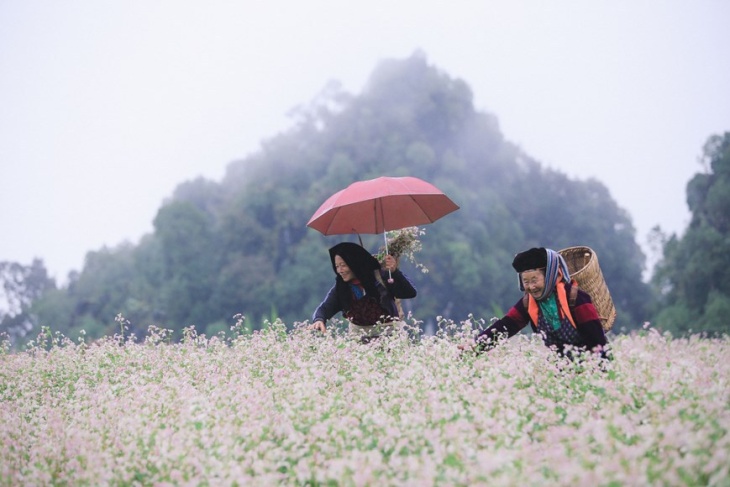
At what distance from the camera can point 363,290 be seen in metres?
8.16

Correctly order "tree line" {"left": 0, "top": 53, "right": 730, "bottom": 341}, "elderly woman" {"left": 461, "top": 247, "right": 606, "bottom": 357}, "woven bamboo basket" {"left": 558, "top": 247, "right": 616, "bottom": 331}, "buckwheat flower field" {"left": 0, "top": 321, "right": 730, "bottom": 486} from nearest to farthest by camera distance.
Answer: "buckwheat flower field" {"left": 0, "top": 321, "right": 730, "bottom": 486} < "elderly woman" {"left": 461, "top": 247, "right": 606, "bottom": 357} < "woven bamboo basket" {"left": 558, "top": 247, "right": 616, "bottom": 331} < "tree line" {"left": 0, "top": 53, "right": 730, "bottom": 341}

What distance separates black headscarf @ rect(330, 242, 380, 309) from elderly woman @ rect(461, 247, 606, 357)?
74.2 inches

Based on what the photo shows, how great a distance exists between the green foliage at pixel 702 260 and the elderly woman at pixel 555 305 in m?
27.4

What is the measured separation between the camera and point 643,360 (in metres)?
4.95

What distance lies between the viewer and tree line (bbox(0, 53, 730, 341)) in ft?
130

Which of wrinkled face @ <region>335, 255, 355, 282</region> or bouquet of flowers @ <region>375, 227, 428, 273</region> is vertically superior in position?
bouquet of flowers @ <region>375, 227, 428, 273</region>

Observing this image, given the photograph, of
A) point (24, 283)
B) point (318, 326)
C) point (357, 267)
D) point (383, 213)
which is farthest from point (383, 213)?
point (24, 283)

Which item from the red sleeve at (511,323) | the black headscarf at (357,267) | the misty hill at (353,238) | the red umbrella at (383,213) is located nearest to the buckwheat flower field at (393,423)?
the red sleeve at (511,323)

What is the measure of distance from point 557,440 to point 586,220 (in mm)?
51726

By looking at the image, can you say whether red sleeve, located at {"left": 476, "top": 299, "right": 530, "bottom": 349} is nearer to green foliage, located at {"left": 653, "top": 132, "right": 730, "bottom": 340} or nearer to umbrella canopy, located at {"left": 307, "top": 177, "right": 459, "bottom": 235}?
umbrella canopy, located at {"left": 307, "top": 177, "right": 459, "bottom": 235}

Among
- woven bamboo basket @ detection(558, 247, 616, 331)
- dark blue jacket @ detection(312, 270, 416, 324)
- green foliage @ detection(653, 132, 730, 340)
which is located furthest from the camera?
green foliage @ detection(653, 132, 730, 340)

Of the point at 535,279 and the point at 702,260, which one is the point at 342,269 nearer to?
the point at 535,279

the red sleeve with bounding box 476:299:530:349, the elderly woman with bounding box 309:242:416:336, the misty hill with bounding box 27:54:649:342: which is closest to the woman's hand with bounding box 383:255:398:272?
the elderly woman with bounding box 309:242:416:336

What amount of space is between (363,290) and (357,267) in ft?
1.24
